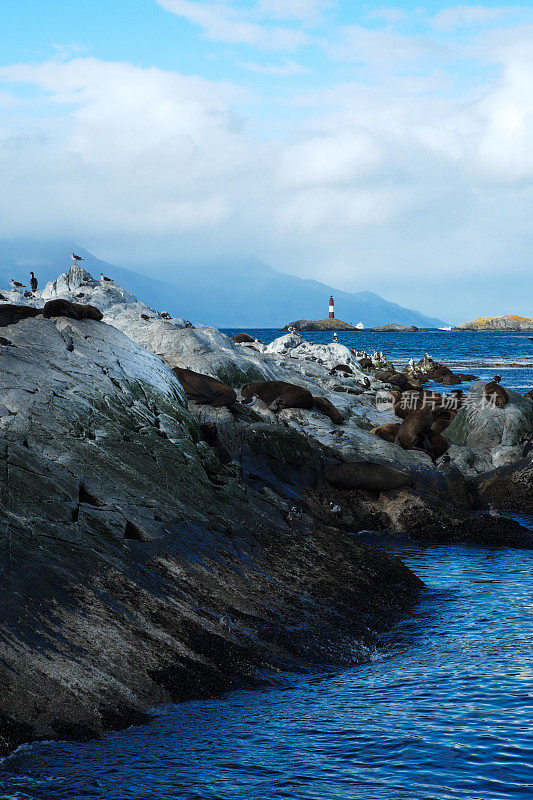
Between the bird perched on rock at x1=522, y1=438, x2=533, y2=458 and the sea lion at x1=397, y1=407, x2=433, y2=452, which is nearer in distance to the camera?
the bird perched on rock at x1=522, y1=438, x2=533, y2=458

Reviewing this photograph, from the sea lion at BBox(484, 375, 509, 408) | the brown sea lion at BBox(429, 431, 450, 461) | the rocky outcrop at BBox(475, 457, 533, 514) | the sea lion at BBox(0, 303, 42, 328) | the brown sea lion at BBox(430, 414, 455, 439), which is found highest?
the sea lion at BBox(0, 303, 42, 328)

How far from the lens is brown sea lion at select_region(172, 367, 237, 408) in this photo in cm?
1812

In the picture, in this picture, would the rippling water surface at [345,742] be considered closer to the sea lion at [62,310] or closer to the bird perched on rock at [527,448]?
the sea lion at [62,310]

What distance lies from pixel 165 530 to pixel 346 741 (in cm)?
384

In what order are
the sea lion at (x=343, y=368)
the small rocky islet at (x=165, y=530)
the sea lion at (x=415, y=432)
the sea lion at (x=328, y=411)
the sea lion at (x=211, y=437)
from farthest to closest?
the sea lion at (x=343, y=368) → the sea lion at (x=328, y=411) → the sea lion at (x=415, y=432) → the sea lion at (x=211, y=437) → the small rocky islet at (x=165, y=530)

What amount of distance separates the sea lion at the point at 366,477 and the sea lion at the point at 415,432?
15.7 feet

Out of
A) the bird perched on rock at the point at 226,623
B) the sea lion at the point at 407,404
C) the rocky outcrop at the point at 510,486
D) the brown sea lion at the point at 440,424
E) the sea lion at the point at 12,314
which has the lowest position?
the bird perched on rock at the point at 226,623

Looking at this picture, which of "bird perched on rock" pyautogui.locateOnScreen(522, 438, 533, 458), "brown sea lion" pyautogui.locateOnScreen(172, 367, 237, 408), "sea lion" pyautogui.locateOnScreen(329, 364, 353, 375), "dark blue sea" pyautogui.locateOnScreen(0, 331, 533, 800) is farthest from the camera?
"sea lion" pyautogui.locateOnScreen(329, 364, 353, 375)

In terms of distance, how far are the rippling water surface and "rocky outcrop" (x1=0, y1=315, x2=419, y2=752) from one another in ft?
1.22

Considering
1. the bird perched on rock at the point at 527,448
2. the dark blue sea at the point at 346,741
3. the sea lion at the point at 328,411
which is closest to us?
the dark blue sea at the point at 346,741

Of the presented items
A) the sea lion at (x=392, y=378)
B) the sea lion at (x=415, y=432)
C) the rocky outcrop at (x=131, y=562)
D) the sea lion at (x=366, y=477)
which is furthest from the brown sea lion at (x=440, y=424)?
the sea lion at (x=392, y=378)

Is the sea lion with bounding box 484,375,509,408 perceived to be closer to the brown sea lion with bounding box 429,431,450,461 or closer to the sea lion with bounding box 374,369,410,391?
the brown sea lion with bounding box 429,431,450,461

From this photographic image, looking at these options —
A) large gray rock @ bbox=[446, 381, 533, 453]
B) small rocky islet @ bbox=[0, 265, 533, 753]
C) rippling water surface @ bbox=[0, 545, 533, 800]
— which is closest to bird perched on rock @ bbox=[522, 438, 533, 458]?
large gray rock @ bbox=[446, 381, 533, 453]

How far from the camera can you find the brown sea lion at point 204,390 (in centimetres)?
1812
